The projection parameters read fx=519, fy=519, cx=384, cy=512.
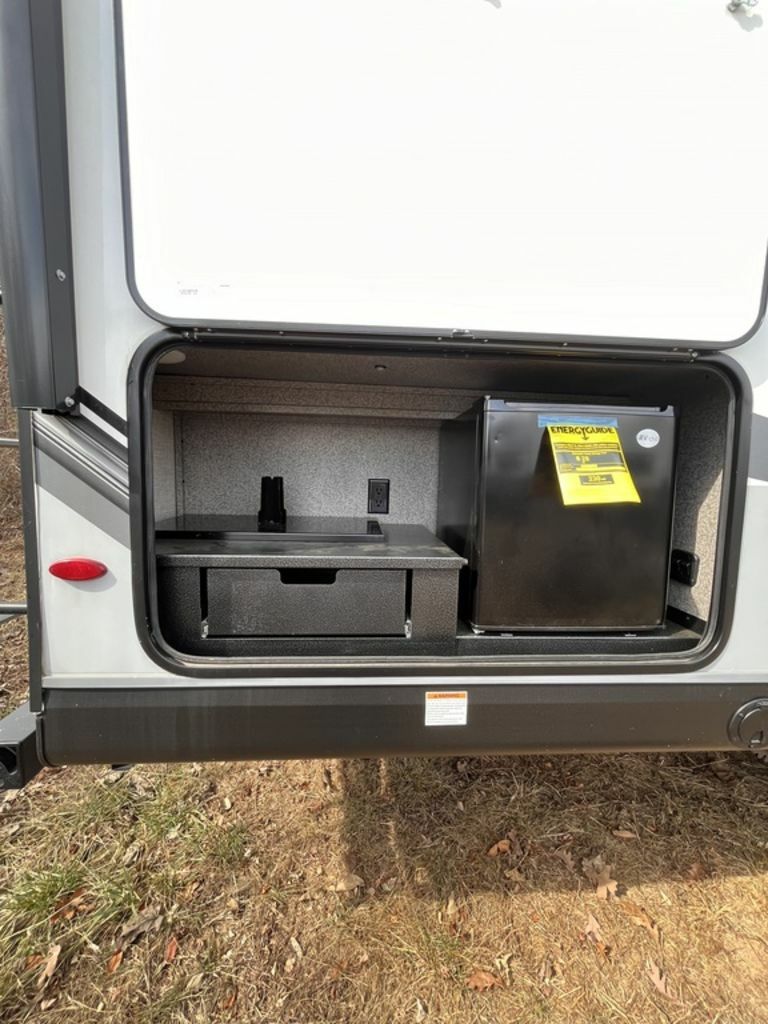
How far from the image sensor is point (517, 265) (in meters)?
1.03

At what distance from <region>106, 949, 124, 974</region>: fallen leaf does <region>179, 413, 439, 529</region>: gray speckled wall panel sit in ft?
4.31

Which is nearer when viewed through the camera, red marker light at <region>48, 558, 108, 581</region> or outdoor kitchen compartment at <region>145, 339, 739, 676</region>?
red marker light at <region>48, 558, 108, 581</region>

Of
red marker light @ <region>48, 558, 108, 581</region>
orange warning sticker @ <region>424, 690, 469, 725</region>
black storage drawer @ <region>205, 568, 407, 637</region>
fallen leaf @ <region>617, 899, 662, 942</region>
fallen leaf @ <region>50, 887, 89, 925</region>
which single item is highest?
red marker light @ <region>48, 558, 108, 581</region>

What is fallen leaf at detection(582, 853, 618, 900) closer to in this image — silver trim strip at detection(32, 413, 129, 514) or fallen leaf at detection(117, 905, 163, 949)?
fallen leaf at detection(117, 905, 163, 949)

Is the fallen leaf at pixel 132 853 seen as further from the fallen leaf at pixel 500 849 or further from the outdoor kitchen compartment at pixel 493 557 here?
the fallen leaf at pixel 500 849

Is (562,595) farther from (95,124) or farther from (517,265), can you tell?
(95,124)

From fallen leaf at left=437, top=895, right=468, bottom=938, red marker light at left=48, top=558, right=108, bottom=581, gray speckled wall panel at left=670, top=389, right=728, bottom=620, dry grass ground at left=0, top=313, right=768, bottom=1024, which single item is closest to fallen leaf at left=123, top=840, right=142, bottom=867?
dry grass ground at left=0, top=313, right=768, bottom=1024

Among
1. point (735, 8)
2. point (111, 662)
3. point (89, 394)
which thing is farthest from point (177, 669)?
point (735, 8)

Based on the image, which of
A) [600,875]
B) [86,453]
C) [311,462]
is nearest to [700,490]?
[311,462]

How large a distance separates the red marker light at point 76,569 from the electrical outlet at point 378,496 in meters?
1.09

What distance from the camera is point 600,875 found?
69.3 inches

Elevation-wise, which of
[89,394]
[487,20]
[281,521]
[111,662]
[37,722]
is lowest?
[37,722]

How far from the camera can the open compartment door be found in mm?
945

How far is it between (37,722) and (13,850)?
1086mm
